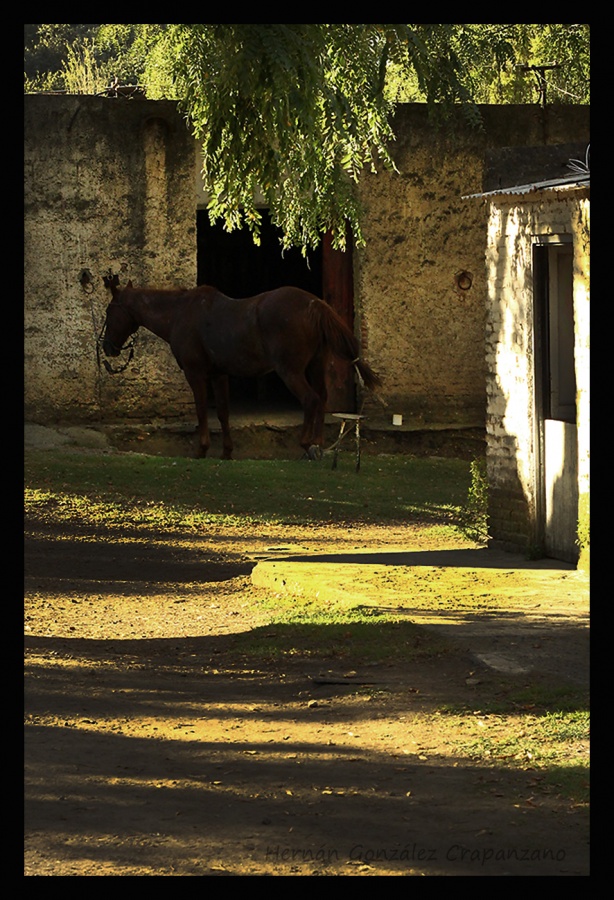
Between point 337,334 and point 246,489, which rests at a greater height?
point 337,334

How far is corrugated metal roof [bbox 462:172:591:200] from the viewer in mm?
9383

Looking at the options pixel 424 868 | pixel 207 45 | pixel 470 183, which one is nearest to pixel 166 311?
pixel 470 183

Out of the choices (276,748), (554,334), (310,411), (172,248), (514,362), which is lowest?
(276,748)

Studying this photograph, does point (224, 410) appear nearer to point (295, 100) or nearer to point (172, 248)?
point (172, 248)

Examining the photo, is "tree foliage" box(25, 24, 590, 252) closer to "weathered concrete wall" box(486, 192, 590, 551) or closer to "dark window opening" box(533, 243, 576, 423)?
"weathered concrete wall" box(486, 192, 590, 551)

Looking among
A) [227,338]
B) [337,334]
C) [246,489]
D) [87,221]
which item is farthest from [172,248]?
[246,489]

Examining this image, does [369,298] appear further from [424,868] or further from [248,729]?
[424,868]

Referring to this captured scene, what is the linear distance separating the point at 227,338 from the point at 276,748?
432 inches

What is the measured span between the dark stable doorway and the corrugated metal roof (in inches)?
478

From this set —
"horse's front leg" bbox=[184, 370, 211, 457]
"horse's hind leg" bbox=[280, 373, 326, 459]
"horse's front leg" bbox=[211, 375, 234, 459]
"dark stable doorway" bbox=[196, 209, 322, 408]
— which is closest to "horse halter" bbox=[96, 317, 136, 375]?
"horse's front leg" bbox=[184, 370, 211, 457]

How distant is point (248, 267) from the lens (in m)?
23.4

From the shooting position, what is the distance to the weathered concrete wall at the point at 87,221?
56.8ft

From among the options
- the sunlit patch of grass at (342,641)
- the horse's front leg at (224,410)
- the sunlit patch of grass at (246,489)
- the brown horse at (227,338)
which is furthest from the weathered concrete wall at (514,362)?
the horse's front leg at (224,410)

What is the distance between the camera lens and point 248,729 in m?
6.55
